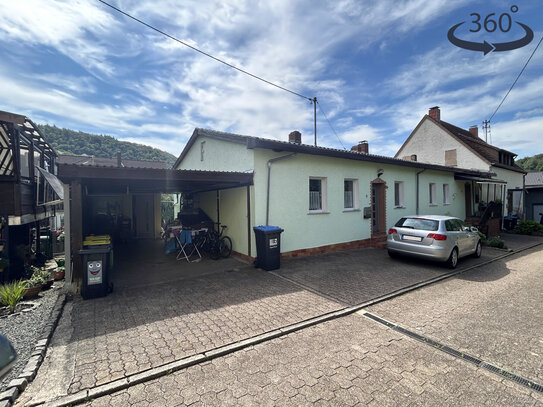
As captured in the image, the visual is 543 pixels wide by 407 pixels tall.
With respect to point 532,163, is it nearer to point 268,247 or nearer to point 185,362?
point 268,247

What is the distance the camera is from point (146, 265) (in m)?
7.79

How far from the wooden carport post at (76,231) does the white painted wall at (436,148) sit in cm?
2304

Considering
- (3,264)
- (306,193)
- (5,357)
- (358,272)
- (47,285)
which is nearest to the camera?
(5,357)

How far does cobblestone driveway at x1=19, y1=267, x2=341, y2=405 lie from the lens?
9.41ft

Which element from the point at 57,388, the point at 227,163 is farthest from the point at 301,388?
the point at 227,163

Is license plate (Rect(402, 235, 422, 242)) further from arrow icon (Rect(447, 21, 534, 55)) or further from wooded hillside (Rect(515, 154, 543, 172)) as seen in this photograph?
wooded hillside (Rect(515, 154, 543, 172))

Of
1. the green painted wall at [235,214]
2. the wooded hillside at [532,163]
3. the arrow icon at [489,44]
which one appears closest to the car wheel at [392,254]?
the green painted wall at [235,214]

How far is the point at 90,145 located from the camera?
40.6 metres

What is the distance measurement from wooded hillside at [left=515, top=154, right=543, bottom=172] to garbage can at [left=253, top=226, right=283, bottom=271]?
58.5 metres

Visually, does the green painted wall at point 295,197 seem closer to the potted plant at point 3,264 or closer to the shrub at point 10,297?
the shrub at point 10,297

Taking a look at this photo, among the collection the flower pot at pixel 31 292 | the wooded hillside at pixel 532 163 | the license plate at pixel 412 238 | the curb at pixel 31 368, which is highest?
the wooded hillside at pixel 532 163

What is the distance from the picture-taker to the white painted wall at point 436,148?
18719mm

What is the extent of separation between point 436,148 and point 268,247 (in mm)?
20118

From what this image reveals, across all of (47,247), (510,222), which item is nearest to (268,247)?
(47,247)
